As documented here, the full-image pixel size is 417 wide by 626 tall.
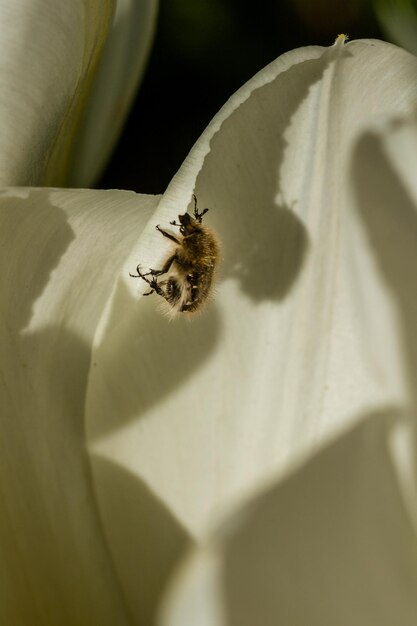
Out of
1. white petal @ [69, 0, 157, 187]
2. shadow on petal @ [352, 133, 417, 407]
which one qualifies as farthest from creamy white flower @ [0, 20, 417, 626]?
white petal @ [69, 0, 157, 187]

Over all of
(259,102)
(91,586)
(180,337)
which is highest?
(259,102)

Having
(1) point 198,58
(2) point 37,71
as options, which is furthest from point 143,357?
(1) point 198,58

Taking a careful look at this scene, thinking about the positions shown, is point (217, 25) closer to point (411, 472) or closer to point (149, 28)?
point (149, 28)

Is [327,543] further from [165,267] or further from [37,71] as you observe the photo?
[37,71]

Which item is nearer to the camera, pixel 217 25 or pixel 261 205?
pixel 261 205

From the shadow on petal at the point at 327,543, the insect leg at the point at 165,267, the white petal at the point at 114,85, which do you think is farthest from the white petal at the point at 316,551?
the white petal at the point at 114,85

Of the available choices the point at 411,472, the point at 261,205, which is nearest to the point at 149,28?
the point at 261,205
